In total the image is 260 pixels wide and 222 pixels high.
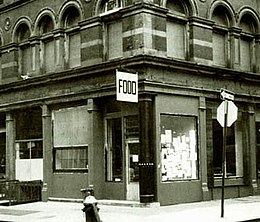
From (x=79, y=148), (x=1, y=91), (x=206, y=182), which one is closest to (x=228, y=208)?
(x=206, y=182)

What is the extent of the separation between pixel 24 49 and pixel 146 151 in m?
9.24

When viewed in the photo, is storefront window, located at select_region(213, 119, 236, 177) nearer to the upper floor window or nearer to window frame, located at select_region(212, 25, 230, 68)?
window frame, located at select_region(212, 25, 230, 68)

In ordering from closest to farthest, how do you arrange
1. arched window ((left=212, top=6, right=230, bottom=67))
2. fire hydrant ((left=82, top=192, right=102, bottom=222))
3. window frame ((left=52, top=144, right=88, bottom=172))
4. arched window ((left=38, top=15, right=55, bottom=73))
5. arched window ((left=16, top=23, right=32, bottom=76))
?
fire hydrant ((left=82, top=192, right=102, bottom=222)), window frame ((left=52, top=144, right=88, bottom=172)), arched window ((left=212, top=6, right=230, bottom=67)), arched window ((left=38, top=15, right=55, bottom=73)), arched window ((left=16, top=23, right=32, bottom=76))

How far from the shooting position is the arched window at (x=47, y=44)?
2434 centimetres

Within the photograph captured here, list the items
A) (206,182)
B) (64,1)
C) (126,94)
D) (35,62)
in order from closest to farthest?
1. (126,94)
2. (206,182)
3. (64,1)
4. (35,62)

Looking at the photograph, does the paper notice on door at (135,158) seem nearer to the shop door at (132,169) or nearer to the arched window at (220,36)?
the shop door at (132,169)

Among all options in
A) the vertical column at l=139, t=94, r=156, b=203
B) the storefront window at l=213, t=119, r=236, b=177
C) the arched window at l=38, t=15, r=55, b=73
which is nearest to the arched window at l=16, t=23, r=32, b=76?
the arched window at l=38, t=15, r=55, b=73

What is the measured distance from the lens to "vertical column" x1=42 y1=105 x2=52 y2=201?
2364 cm

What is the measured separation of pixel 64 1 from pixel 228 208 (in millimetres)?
11039

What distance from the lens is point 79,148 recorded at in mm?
22672

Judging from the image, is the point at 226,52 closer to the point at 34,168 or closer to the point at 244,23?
the point at 244,23

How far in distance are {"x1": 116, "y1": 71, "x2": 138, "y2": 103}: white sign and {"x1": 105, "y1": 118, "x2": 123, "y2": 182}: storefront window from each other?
3.33 m

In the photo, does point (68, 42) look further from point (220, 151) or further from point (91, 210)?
point (91, 210)

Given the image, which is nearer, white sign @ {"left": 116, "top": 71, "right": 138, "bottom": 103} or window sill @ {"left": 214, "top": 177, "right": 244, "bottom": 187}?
white sign @ {"left": 116, "top": 71, "right": 138, "bottom": 103}
